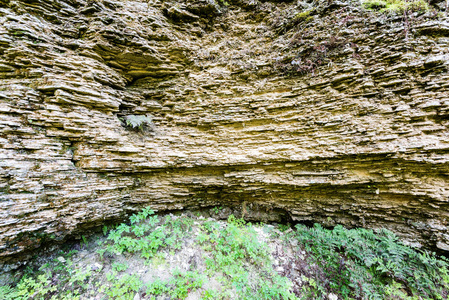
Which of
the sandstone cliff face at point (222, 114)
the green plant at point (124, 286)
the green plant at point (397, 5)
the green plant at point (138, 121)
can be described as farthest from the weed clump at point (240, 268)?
the green plant at point (397, 5)

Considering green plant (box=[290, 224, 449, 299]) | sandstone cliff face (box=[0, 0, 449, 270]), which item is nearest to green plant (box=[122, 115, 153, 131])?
sandstone cliff face (box=[0, 0, 449, 270])

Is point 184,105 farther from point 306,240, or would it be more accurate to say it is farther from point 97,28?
point 306,240

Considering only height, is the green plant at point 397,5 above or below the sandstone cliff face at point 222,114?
above

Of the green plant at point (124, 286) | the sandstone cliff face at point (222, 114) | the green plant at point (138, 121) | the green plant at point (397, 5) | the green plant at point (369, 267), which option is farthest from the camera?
the green plant at point (138, 121)

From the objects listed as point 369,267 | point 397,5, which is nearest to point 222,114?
point 397,5

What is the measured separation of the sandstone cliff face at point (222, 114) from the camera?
10.7 feet

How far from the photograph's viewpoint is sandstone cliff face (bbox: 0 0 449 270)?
325 centimetres

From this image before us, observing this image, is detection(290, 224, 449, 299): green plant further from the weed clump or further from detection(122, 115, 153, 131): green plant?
detection(122, 115, 153, 131): green plant

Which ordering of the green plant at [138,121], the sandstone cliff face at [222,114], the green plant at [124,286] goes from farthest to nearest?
the green plant at [138,121] < the sandstone cliff face at [222,114] < the green plant at [124,286]

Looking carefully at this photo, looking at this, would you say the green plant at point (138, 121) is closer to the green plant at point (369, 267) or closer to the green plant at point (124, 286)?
the green plant at point (124, 286)

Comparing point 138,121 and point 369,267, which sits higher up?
A: point 138,121

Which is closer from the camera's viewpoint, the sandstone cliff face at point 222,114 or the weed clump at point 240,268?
the weed clump at point 240,268

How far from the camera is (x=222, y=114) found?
4473mm

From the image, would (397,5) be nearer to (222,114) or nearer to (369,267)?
(222,114)
